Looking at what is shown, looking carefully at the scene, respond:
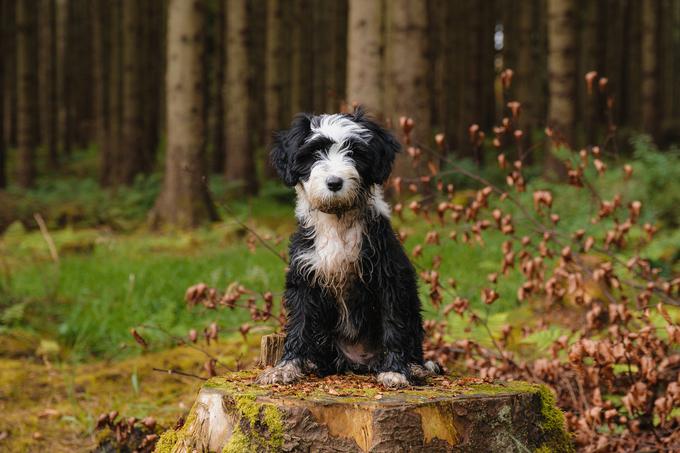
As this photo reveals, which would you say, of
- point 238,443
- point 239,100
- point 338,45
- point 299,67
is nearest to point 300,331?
point 238,443

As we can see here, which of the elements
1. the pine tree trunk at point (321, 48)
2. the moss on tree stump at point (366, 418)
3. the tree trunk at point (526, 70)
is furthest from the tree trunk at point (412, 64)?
the pine tree trunk at point (321, 48)

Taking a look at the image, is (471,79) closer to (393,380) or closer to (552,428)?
(552,428)

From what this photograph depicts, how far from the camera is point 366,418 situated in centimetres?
334

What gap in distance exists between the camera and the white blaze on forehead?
3.63m

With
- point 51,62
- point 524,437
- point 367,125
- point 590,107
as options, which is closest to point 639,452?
point 524,437

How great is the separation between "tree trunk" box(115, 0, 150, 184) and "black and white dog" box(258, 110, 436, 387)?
61.5ft

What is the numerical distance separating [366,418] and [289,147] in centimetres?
133

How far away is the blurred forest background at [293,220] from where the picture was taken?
5.71 metres

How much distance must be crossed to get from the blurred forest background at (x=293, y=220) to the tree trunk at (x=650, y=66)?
0.19ft

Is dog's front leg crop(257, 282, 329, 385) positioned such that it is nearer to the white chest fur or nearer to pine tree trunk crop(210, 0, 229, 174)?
the white chest fur

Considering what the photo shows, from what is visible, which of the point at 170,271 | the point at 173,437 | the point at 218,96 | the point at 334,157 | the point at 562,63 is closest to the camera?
the point at 334,157

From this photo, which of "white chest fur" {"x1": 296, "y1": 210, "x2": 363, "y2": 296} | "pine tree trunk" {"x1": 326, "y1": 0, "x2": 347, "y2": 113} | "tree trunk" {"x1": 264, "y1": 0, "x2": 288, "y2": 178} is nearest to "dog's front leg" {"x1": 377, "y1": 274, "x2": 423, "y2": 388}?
"white chest fur" {"x1": 296, "y1": 210, "x2": 363, "y2": 296}

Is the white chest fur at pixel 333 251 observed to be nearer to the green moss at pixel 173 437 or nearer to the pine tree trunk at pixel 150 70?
the green moss at pixel 173 437

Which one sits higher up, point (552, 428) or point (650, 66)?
point (650, 66)
